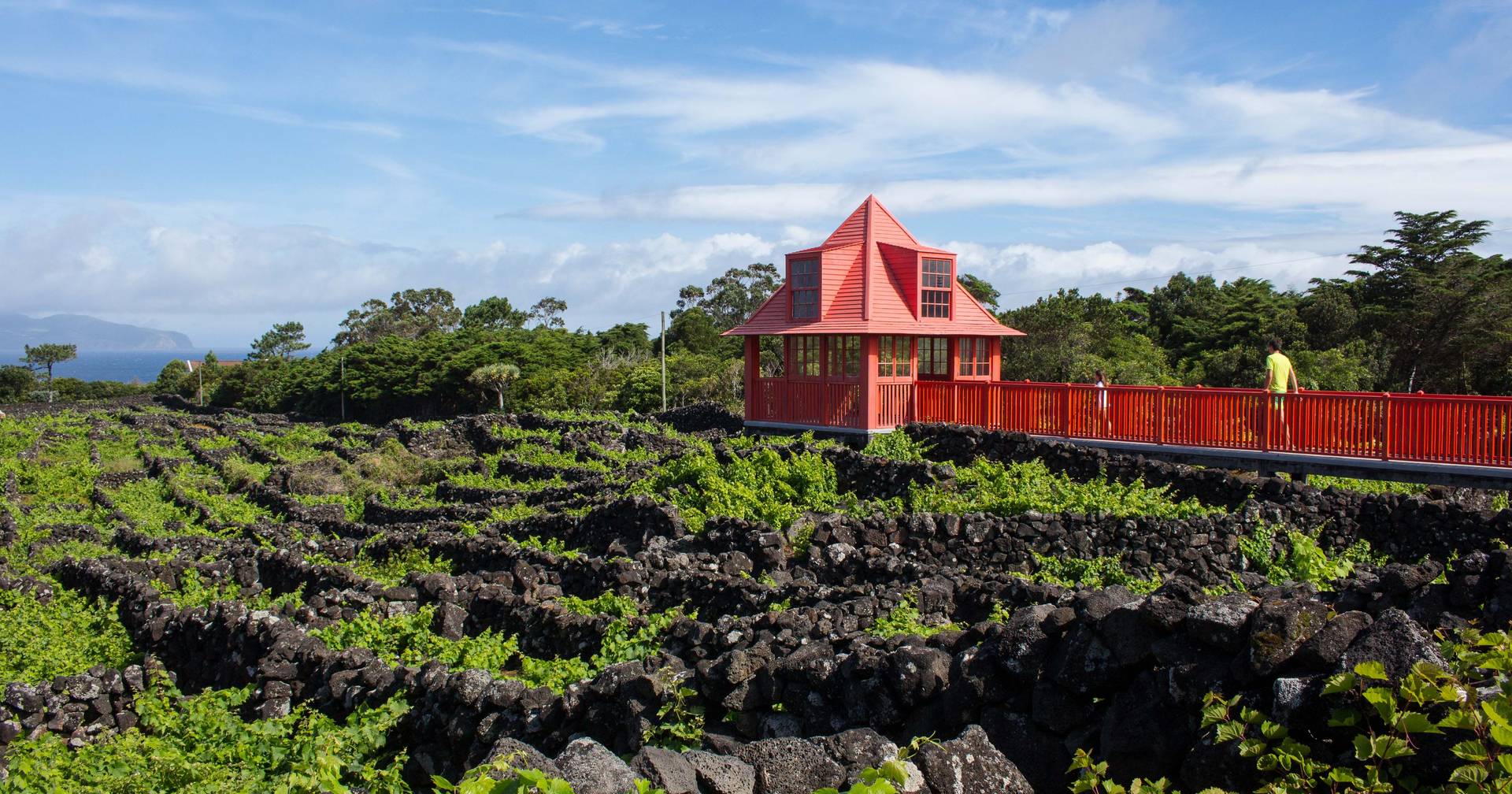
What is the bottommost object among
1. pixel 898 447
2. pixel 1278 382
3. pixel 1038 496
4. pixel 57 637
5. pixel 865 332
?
pixel 57 637

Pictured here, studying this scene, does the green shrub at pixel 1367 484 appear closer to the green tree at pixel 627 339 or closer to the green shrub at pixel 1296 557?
the green shrub at pixel 1296 557

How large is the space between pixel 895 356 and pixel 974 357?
257cm

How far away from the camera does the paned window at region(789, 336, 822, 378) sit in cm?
2269

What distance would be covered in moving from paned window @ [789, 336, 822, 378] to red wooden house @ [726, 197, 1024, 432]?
0.02 m

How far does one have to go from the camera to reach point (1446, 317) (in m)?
33.7

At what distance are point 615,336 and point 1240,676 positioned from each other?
191 ft

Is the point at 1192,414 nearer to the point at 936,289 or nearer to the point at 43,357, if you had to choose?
the point at 936,289

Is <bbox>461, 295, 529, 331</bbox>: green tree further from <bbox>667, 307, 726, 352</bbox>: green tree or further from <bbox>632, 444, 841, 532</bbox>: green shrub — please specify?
<bbox>632, 444, 841, 532</bbox>: green shrub

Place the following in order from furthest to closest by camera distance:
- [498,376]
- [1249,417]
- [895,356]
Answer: [498,376], [895,356], [1249,417]

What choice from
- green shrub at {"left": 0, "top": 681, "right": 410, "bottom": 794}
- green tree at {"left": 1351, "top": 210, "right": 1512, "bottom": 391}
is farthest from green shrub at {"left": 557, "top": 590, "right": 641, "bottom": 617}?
green tree at {"left": 1351, "top": 210, "right": 1512, "bottom": 391}

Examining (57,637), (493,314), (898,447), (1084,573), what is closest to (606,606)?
(1084,573)

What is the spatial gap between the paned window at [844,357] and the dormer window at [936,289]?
1.91m

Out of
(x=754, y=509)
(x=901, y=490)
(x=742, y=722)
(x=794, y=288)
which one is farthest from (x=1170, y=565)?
(x=794, y=288)

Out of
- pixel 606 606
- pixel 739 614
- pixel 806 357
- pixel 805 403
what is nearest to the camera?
pixel 739 614
